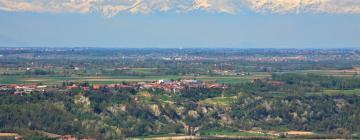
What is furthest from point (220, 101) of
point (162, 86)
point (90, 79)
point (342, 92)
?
point (90, 79)

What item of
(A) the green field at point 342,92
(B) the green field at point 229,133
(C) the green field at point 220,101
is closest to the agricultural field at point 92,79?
(A) the green field at point 342,92

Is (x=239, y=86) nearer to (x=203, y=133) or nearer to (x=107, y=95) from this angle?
(x=107, y=95)

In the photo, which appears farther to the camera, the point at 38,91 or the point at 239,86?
the point at 239,86

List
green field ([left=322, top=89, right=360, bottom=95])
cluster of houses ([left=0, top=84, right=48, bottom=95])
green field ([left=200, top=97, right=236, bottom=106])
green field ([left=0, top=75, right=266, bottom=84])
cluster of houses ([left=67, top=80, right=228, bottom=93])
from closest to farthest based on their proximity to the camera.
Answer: green field ([left=200, top=97, right=236, bottom=106])
cluster of houses ([left=0, top=84, right=48, bottom=95])
green field ([left=322, top=89, right=360, bottom=95])
cluster of houses ([left=67, top=80, right=228, bottom=93])
green field ([left=0, top=75, right=266, bottom=84])

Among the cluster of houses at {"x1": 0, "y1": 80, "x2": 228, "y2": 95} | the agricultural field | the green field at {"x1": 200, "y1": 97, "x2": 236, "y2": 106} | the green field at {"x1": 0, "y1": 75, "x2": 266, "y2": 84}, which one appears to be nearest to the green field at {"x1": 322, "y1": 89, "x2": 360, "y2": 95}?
the cluster of houses at {"x1": 0, "y1": 80, "x2": 228, "y2": 95}

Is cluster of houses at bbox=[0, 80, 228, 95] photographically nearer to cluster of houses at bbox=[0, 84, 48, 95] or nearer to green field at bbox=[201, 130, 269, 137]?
cluster of houses at bbox=[0, 84, 48, 95]

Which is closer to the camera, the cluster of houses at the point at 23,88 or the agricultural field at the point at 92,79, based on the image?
the cluster of houses at the point at 23,88

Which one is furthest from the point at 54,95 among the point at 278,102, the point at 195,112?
the point at 278,102

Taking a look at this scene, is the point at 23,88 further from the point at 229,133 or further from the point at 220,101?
the point at 229,133

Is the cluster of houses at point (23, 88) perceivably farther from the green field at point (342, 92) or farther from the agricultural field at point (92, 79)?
the green field at point (342, 92)

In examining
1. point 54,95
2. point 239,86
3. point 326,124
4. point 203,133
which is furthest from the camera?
point 239,86

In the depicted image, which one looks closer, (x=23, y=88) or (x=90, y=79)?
(x=23, y=88)
